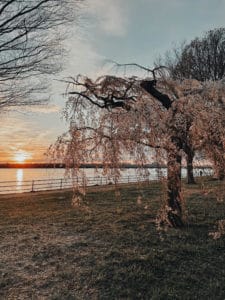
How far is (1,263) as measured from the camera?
6422 mm

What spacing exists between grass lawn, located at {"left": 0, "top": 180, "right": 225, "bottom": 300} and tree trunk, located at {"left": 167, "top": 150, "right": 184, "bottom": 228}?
41 cm

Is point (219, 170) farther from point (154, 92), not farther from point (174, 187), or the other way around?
point (154, 92)

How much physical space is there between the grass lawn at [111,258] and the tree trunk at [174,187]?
41 cm

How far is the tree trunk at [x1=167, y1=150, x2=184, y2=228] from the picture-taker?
7.50m

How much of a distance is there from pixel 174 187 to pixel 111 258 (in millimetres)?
2854

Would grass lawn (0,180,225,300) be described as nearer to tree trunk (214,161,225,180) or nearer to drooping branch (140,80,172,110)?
tree trunk (214,161,225,180)

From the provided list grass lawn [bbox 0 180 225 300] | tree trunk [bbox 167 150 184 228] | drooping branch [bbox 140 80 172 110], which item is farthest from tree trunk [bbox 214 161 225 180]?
drooping branch [bbox 140 80 172 110]

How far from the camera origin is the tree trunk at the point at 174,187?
7496 mm

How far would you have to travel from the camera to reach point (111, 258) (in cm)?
648

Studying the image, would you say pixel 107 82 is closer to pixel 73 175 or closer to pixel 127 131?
pixel 127 131

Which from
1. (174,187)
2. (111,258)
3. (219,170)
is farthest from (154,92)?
(111,258)

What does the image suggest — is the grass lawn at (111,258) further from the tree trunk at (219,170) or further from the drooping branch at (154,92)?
the drooping branch at (154,92)

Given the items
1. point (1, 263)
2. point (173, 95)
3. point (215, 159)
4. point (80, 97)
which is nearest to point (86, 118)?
point (80, 97)

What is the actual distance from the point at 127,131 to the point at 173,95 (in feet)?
8.20
